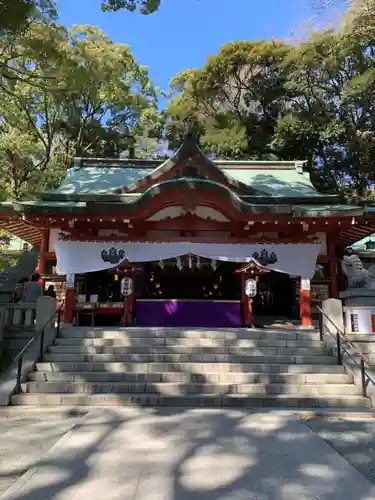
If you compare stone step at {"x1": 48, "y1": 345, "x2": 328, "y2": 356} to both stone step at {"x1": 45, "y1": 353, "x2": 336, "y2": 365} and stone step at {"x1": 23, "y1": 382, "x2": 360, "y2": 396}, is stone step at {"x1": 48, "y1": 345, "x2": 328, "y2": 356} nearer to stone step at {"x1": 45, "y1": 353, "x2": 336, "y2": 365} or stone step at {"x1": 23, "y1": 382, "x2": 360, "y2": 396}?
stone step at {"x1": 45, "y1": 353, "x2": 336, "y2": 365}

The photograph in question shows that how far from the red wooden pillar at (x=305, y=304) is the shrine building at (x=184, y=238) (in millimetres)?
27

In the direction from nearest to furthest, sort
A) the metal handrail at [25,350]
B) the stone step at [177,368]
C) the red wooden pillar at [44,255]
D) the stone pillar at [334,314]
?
the metal handrail at [25,350] → the stone step at [177,368] → the stone pillar at [334,314] → the red wooden pillar at [44,255]

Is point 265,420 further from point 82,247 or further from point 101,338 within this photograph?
point 82,247

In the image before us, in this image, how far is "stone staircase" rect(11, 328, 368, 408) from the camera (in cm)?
689

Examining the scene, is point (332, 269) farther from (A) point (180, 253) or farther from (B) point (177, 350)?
(B) point (177, 350)

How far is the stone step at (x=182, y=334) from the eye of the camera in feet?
29.8

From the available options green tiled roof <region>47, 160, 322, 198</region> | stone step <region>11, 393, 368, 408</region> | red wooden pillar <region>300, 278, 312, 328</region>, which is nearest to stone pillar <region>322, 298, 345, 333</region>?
red wooden pillar <region>300, 278, 312, 328</region>

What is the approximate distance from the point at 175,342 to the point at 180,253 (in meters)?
2.90

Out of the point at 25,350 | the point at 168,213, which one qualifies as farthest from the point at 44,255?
the point at 25,350

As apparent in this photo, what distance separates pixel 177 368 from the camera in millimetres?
7957

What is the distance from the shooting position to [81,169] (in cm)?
1638

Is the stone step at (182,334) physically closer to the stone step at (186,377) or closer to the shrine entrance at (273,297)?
the stone step at (186,377)

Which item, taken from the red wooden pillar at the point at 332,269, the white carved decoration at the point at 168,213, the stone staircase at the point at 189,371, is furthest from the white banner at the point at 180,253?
the stone staircase at the point at 189,371

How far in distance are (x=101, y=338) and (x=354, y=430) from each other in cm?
548
